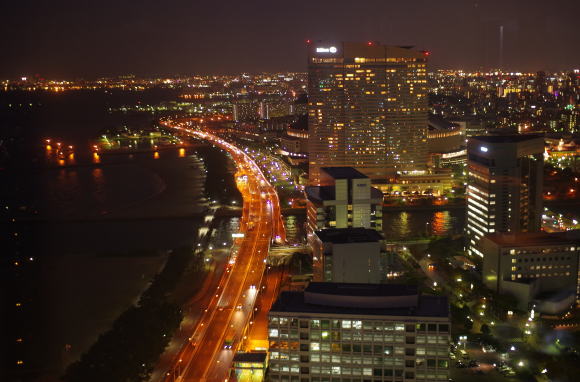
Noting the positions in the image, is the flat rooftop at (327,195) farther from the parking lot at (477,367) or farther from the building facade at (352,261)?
the parking lot at (477,367)

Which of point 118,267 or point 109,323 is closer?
point 109,323

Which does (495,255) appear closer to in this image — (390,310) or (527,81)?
(390,310)

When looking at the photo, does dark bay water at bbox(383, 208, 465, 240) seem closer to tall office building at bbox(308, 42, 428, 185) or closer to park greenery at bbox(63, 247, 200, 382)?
tall office building at bbox(308, 42, 428, 185)

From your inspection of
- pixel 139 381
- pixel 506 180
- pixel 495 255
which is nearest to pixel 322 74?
pixel 506 180

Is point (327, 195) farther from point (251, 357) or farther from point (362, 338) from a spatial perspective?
point (362, 338)

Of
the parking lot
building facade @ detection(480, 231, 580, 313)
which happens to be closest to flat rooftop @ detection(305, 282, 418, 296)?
the parking lot
